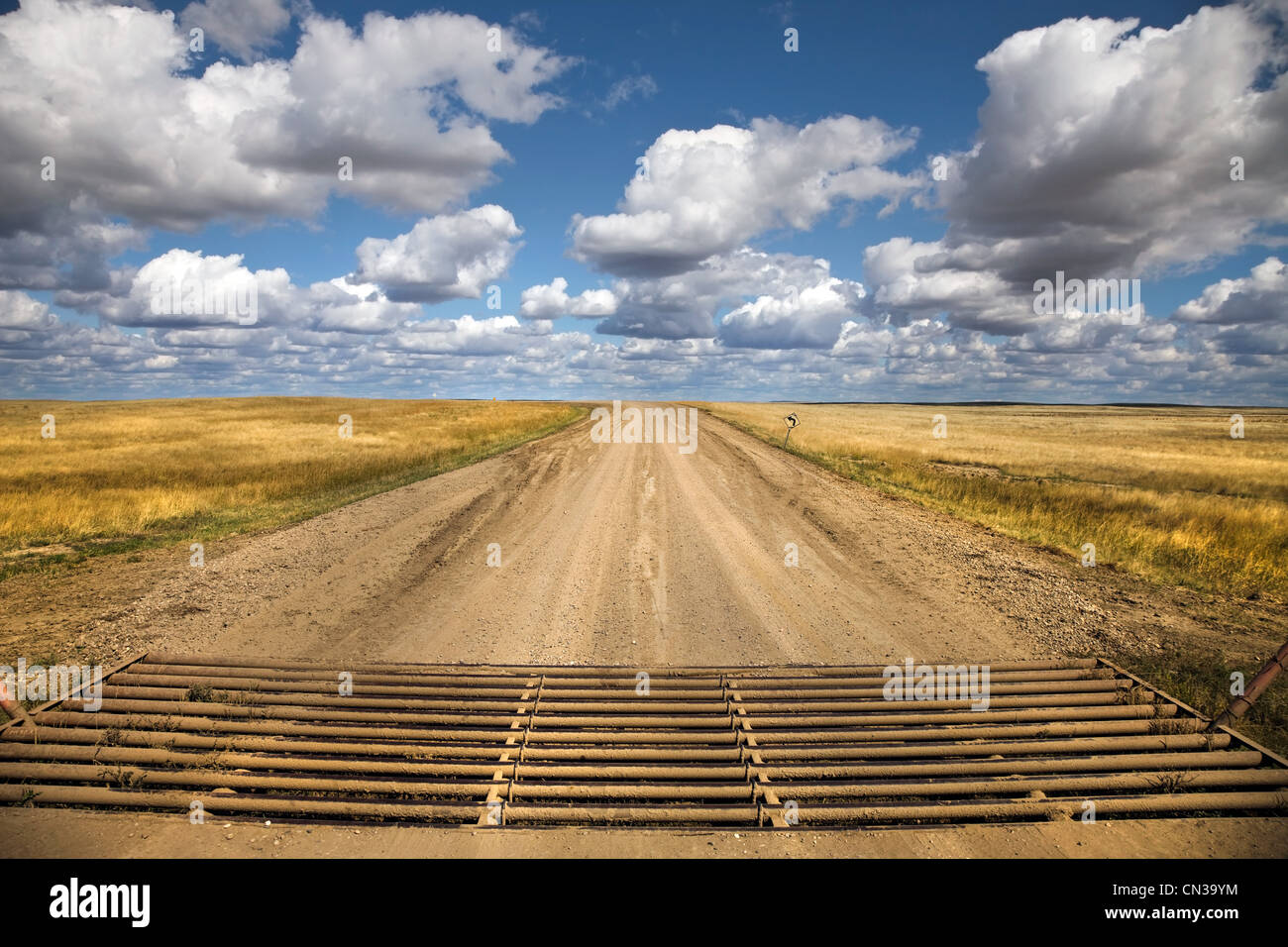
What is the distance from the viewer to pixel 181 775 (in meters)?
4.19

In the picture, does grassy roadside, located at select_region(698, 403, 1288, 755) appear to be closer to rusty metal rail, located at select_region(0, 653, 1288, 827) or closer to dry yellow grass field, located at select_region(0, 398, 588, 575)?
rusty metal rail, located at select_region(0, 653, 1288, 827)

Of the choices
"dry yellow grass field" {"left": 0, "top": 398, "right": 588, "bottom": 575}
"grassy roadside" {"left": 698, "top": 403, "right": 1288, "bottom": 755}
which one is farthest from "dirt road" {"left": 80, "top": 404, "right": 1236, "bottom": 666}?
"dry yellow grass field" {"left": 0, "top": 398, "right": 588, "bottom": 575}

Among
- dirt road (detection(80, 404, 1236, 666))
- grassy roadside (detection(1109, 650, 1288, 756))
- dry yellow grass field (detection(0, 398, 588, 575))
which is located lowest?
grassy roadside (detection(1109, 650, 1288, 756))

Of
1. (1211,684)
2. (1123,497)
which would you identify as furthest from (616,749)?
(1123,497)

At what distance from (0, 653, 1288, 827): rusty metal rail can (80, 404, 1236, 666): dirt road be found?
30.8 inches

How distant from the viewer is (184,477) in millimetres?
19234

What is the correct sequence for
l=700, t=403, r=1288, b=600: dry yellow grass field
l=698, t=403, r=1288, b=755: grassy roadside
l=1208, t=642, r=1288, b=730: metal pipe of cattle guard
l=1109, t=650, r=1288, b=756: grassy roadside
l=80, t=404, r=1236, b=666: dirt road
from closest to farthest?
l=1208, t=642, r=1288, b=730: metal pipe of cattle guard < l=1109, t=650, r=1288, b=756: grassy roadside < l=698, t=403, r=1288, b=755: grassy roadside < l=80, t=404, r=1236, b=666: dirt road < l=700, t=403, r=1288, b=600: dry yellow grass field

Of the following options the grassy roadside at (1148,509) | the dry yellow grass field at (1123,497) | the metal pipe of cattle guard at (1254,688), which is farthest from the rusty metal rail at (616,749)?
the dry yellow grass field at (1123,497)

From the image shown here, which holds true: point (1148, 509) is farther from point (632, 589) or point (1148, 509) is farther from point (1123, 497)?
point (632, 589)

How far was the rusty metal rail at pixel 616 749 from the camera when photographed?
4.06m

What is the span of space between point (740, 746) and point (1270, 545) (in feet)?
41.7

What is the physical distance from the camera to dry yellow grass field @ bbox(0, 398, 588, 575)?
1194cm

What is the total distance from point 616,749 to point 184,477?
20528mm
